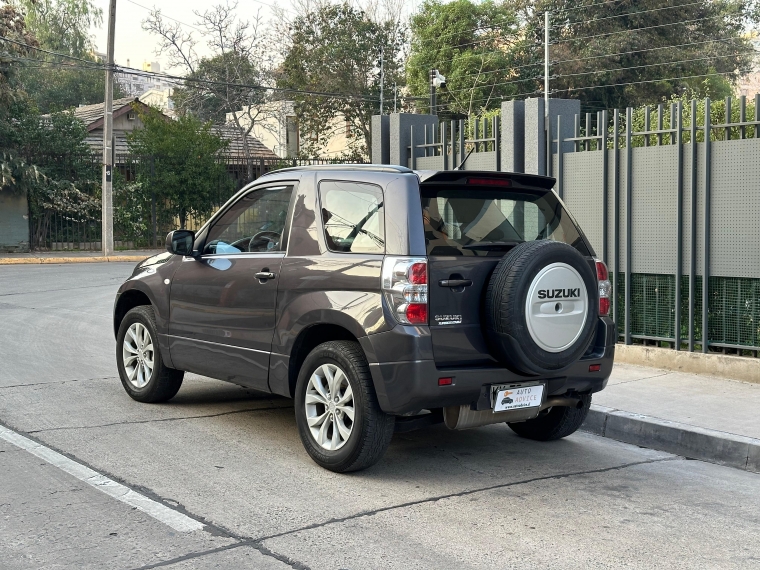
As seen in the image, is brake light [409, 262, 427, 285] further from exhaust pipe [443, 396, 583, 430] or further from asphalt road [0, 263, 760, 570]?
asphalt road [0, 263, 760, 570]

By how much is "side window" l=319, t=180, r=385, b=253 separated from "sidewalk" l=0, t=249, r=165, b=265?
20237 millimetres

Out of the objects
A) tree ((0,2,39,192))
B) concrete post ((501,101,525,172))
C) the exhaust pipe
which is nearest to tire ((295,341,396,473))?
the exhaust pipe

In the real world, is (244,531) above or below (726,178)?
below

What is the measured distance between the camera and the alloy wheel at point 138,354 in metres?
7.59

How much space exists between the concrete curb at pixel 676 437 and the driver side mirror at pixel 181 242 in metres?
3.38

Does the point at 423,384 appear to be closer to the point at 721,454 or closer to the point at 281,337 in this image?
the point at 281,337

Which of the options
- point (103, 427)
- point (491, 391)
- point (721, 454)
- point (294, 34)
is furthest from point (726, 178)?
point (294, 34)

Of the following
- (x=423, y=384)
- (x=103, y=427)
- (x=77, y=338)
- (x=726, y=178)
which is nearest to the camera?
(x=423, y=384)

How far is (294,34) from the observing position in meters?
47.7

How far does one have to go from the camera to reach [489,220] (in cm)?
593

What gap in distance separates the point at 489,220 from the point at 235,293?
1899 mm

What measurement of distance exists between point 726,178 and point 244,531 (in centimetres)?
612

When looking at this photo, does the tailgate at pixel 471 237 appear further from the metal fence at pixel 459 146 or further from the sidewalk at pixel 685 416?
the metal fence at pixel 459 146

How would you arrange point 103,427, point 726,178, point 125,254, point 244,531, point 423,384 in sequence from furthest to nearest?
point 125,254, point 726,178, point 103,427, point 423,384, point 244,531
